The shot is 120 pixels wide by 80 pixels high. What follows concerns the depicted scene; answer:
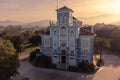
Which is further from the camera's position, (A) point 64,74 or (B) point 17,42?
(B) point 17,42

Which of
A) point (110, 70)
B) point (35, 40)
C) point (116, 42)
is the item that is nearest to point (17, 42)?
point (35, 40)

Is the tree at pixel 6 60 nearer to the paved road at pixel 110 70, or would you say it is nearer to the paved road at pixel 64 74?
the paved road at pixel 64 74

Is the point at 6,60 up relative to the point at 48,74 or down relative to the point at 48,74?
up

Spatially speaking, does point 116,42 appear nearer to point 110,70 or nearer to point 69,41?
point 110,70

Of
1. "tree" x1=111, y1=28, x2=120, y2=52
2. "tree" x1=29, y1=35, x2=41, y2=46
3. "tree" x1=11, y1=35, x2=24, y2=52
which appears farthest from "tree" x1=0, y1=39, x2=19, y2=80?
"tree" x1=29, y1=35, x2=41, y2=46

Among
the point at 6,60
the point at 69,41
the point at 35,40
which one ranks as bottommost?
the point at 35,40

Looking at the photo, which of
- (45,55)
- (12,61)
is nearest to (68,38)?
(45,55)

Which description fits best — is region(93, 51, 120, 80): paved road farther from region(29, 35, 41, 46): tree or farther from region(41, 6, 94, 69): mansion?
region(29, 35, 41, 46): tree
